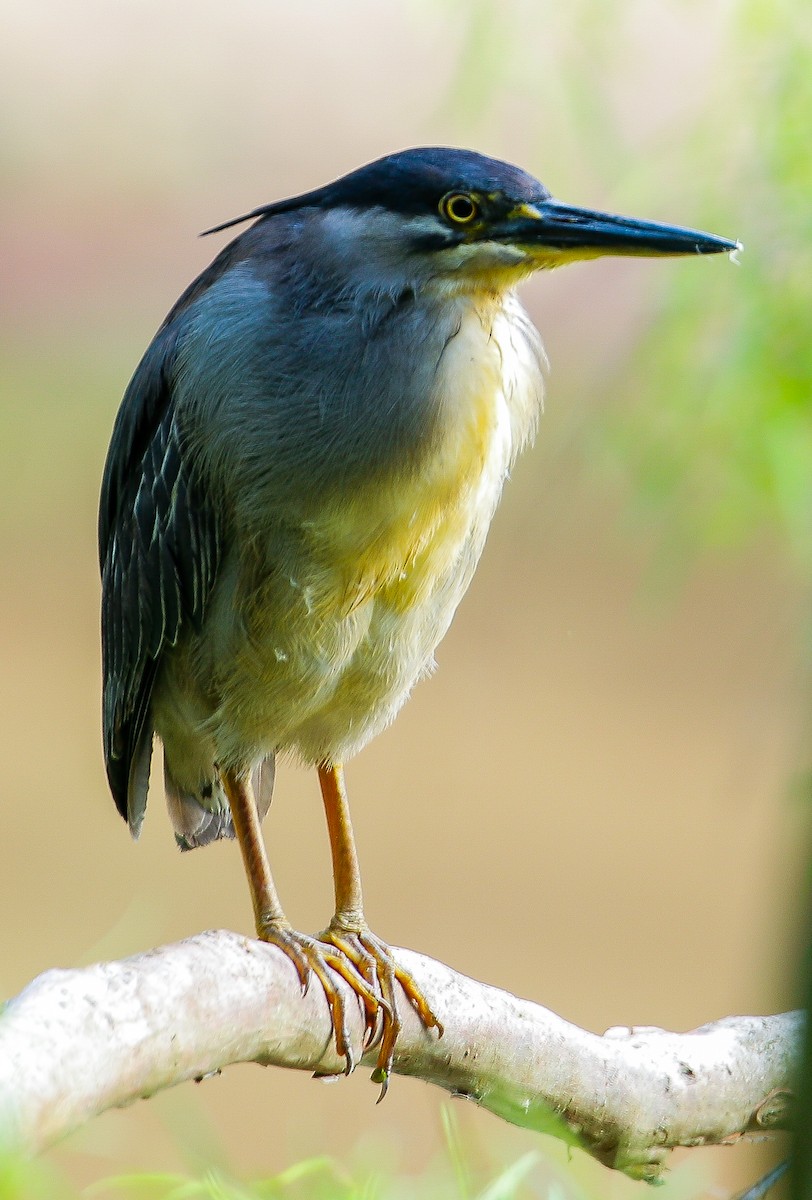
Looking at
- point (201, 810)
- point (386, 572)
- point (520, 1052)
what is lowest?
point (520, 1052)

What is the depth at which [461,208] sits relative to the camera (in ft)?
3.94

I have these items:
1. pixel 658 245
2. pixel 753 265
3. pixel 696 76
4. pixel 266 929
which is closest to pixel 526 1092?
pixel 266 929

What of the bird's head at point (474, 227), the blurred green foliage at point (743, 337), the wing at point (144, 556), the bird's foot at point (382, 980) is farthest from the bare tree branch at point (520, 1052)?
the blurred green foliage at point (743, 337)

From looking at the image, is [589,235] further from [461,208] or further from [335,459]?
[335,459]

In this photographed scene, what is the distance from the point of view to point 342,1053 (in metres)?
1.24

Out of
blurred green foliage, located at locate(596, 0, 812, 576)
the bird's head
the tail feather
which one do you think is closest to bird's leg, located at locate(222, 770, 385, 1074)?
the tail feather

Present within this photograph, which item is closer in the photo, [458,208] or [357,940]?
[458,208]

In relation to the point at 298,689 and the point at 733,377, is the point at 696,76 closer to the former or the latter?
the point at 733,377

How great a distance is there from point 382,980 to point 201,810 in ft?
1.37

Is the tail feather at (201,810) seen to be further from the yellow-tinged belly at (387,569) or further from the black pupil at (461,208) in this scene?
the black pupil at (461,208)

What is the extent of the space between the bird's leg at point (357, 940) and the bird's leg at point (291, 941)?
1cm

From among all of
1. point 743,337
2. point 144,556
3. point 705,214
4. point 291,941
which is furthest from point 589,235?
point 705,214

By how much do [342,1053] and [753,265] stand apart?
4.38 ft

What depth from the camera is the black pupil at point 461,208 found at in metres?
1.20
